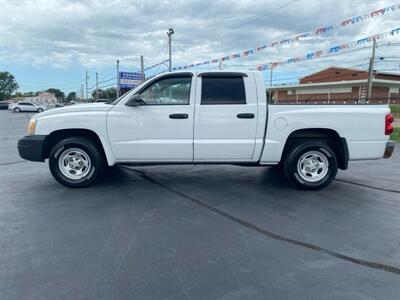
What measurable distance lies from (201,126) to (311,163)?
2008 millimetres

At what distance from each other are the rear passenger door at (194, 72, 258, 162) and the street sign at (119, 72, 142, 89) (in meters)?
34.2

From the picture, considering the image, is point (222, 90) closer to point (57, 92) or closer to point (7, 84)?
point (7, 84)

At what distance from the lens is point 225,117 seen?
5.15 meters

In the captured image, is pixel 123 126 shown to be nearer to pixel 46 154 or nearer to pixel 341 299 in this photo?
pixel 46 154

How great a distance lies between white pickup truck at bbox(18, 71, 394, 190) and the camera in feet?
16.9

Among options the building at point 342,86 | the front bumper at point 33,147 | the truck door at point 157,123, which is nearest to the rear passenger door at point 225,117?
the truck door at point 157,123

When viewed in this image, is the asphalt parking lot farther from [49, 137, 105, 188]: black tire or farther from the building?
the building

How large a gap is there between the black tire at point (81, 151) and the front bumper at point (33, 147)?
188 millimetres

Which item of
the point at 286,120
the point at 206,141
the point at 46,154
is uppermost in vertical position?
the point at 286,120

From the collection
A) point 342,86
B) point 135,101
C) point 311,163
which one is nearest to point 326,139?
point 311,163

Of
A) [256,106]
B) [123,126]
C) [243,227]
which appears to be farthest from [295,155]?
[123,126]

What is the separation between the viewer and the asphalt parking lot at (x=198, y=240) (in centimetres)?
266

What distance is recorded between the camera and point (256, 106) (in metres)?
5.16

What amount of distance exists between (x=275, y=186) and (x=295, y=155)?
2.33ft
